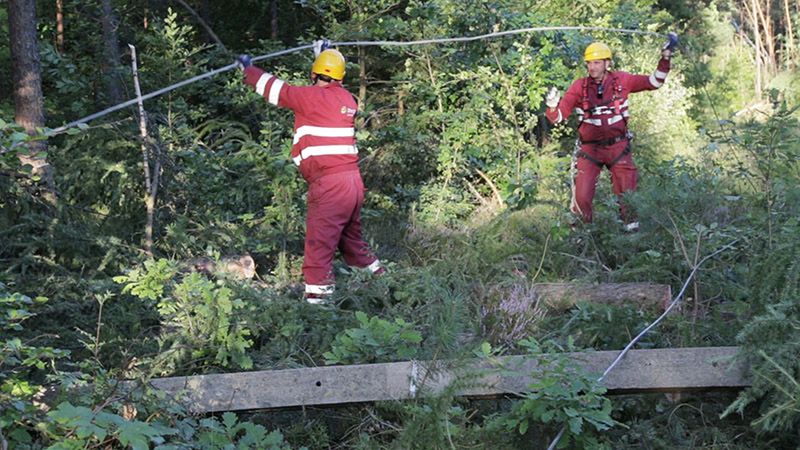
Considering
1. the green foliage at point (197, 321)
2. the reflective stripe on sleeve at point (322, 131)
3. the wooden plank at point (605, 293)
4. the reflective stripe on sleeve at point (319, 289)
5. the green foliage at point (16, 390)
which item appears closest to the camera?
the green foliage at point (16, 390)

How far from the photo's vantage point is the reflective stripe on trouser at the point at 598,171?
9609mm

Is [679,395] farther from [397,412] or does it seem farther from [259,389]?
[259,389]

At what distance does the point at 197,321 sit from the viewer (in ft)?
20.6

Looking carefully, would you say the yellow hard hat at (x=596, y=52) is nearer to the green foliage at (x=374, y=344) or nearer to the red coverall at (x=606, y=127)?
the red coverall at (x=606, y=127)

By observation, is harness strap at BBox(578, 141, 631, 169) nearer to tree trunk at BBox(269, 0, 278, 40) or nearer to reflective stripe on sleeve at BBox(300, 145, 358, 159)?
reflective stripe on sleeve at BBox(300, 145, 358, 159)

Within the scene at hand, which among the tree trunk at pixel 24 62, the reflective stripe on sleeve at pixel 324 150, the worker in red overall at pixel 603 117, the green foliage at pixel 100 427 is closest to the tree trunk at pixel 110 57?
the tree trunk at pixel 24 62

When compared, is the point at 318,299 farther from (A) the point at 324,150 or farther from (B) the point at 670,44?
(B) the point at 670,44

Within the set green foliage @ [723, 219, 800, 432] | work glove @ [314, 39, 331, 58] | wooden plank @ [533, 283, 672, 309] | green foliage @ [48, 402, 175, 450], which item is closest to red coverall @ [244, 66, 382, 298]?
work glove @ [314, 39, 331, 58]

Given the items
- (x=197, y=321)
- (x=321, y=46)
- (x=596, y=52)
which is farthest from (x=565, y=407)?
(x=596, y=52)

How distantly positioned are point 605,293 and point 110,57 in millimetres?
A: 6588

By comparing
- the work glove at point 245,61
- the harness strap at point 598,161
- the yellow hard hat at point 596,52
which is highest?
the work glove at point 245,61

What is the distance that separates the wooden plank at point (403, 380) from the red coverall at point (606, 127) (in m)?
4.52

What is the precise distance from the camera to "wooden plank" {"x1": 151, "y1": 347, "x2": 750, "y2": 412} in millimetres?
5074

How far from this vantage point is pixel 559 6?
13039mm
